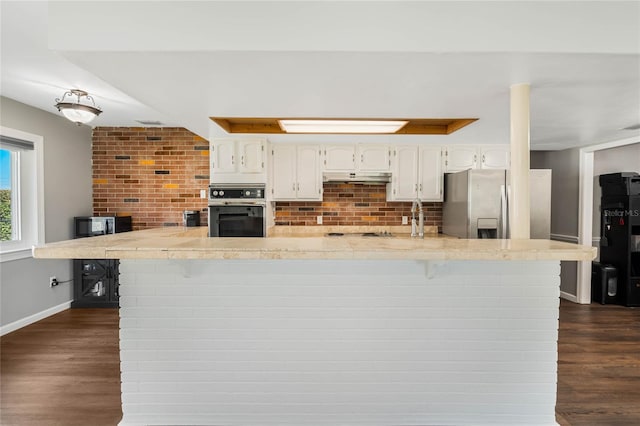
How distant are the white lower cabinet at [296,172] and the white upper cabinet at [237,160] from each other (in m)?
0.23

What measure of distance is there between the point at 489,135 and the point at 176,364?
3.61 meters

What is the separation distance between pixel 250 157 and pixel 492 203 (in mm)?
2895

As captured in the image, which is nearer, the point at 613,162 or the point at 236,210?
the point at 236,210

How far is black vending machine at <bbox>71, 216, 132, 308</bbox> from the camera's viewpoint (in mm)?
4270

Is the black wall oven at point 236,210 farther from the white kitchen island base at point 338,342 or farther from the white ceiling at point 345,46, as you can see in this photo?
the white kitchen island base at point 338,342

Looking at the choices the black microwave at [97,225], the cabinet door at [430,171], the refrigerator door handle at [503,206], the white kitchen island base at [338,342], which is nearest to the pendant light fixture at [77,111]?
the black microwave at [97,225]

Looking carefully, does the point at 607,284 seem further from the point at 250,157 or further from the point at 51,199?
the point at 51,199

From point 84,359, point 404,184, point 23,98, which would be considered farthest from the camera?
point 404,184

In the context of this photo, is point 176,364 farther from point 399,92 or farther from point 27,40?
point 27,40

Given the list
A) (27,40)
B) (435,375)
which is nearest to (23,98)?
(27,40)

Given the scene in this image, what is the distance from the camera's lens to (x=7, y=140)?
3.45 m

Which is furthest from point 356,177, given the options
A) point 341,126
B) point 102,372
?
point 102,372

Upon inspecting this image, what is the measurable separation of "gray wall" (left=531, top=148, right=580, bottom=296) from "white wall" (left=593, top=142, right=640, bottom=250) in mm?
560

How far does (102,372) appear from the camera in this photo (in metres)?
2.65
